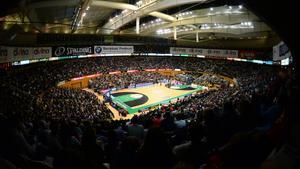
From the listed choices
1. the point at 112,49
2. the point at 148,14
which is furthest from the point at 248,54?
the point at 112,49

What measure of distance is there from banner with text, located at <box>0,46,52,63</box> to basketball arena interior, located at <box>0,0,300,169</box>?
3.5 inches

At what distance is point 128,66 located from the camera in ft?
149

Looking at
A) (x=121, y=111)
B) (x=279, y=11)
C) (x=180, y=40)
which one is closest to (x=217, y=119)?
(x=279, y=11)

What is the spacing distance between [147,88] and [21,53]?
73.4ft

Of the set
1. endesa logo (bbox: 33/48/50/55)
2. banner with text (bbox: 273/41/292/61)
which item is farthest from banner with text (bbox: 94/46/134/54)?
banner with text (bbox: 273/41/292/61)

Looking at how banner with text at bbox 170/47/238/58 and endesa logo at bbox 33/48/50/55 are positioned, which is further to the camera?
banner with text at bbox 170/47/238/58

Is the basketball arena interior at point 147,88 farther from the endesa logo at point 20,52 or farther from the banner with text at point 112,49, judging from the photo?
the banner with text at point 112,49

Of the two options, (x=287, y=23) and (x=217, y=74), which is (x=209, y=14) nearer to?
(x=217, y=74)

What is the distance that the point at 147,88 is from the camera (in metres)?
39.3

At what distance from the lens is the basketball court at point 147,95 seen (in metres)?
28.8

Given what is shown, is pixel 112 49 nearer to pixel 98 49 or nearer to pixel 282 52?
pixel 98 49

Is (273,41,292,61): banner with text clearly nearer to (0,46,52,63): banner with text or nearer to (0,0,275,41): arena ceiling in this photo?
(0,0,275,41): arena ceiling

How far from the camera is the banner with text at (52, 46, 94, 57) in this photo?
27584 mm

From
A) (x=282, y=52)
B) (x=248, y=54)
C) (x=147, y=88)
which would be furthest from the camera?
(x=147, y=88)
